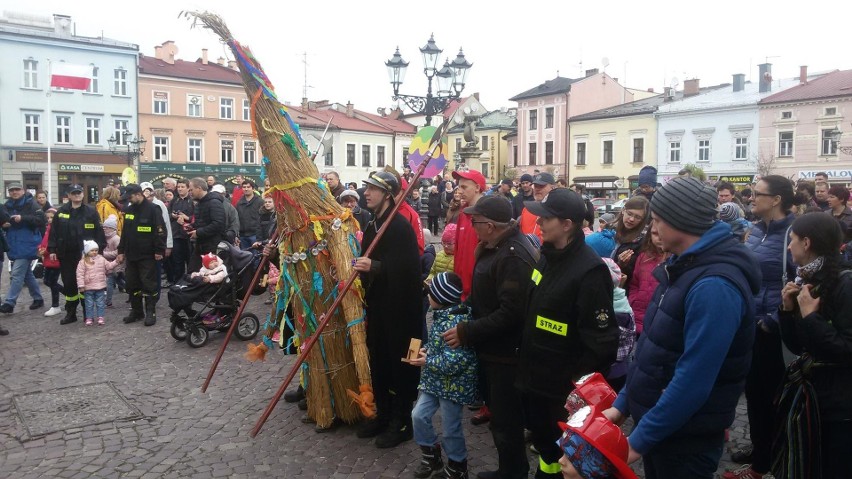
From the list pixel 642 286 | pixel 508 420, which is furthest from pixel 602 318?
pixel 642 286

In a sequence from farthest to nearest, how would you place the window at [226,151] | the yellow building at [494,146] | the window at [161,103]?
the yellow building at [494,146], the window at [226,151], the window at [161,103]

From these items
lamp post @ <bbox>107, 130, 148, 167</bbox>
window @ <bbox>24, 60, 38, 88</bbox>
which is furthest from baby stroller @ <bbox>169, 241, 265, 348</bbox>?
window @ <bbox>24, 60, 38, 88</bbox>

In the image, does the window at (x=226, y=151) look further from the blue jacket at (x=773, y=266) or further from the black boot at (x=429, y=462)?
the blue jacket at (x=773, y=266)

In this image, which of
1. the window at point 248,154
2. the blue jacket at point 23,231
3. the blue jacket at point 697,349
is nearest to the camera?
the blue jacket at point 697,349

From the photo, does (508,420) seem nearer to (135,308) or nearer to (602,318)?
(602,318)

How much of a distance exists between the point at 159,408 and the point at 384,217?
8.85ft

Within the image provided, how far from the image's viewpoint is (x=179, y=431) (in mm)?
5152

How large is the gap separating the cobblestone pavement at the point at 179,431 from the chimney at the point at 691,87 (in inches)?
1748

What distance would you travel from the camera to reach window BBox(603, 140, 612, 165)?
153ft

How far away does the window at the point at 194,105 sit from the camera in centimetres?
4769

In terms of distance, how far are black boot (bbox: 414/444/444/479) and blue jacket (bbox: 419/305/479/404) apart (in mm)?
490

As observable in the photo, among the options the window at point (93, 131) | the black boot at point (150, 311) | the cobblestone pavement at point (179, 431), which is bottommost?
the cobblestone pavement at point (179, 431)

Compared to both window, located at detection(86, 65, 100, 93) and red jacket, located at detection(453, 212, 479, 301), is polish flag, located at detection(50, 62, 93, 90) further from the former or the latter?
red jacket, located at detection(453, 212, 479, 301)

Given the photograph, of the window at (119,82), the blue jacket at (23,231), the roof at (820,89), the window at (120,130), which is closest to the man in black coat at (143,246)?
the blue jacket at (23,231)
